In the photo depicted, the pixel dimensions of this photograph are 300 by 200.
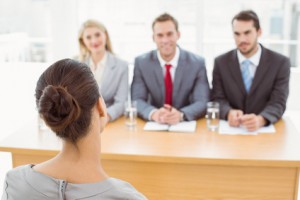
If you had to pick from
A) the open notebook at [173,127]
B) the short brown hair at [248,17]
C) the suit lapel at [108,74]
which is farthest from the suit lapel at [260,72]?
the suit lapel at [108,74]

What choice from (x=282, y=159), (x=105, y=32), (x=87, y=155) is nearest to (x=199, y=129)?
(x=282, y=159)

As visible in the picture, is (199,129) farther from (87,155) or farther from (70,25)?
(70,25)

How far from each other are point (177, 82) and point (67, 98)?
5.70 ft

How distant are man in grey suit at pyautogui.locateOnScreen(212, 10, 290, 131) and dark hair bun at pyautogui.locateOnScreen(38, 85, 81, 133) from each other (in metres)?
1.58

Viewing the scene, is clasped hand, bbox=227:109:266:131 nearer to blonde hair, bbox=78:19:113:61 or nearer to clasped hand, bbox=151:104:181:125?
clasped hand, bbox=151:104:181:125

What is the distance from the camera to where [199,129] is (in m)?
2.44

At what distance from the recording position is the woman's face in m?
2.88

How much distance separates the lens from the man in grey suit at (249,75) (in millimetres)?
2678

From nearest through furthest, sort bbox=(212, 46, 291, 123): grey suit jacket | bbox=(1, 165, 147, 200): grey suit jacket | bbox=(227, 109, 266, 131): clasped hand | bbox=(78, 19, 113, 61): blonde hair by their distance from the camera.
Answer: bbox=(1, 165, 147, 200): grey suit jacket
bbox=(227, 109, 266, 131): clasped hand
bbox=(212, 46, 291, 123): grey suit jacket
bbox=(78, 19, 113, 61): blonde hair

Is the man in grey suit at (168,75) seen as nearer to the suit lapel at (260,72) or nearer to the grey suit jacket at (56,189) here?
the suit lapel at (260,72)

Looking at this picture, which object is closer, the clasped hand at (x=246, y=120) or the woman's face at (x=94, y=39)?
the clasped hand at (x=246, y=120)

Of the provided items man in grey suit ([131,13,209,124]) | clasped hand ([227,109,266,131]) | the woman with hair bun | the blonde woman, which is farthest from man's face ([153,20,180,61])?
the woman with hair bun

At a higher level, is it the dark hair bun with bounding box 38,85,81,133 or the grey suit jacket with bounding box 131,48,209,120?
the dark hair bun with bounding box 38,85,81,133

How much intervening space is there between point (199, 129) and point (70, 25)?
304cm
